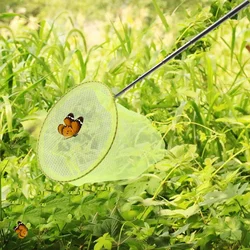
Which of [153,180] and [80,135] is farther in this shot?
[153,180]

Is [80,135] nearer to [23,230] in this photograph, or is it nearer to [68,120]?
[68,120]

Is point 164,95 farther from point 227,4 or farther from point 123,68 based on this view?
point 227,4

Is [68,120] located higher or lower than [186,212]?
higher

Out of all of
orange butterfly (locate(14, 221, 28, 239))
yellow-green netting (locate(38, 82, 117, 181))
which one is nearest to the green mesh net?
yellow-green netting (locate(38, 82, 117, 181))

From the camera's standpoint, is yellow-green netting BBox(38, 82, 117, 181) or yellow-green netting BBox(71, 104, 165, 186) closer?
yellow-green netting BBox(38, 82, 117, 181)

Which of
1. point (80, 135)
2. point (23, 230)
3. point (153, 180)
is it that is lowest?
point (153, 180)

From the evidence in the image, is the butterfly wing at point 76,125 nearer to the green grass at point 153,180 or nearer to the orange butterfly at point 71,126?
the orange butterfly at point 71,126

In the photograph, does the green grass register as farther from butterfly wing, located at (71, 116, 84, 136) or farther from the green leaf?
butterfly wing, located at (71, 116, 84, 136)

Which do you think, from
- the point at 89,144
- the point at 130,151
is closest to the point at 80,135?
the point at 89,144
